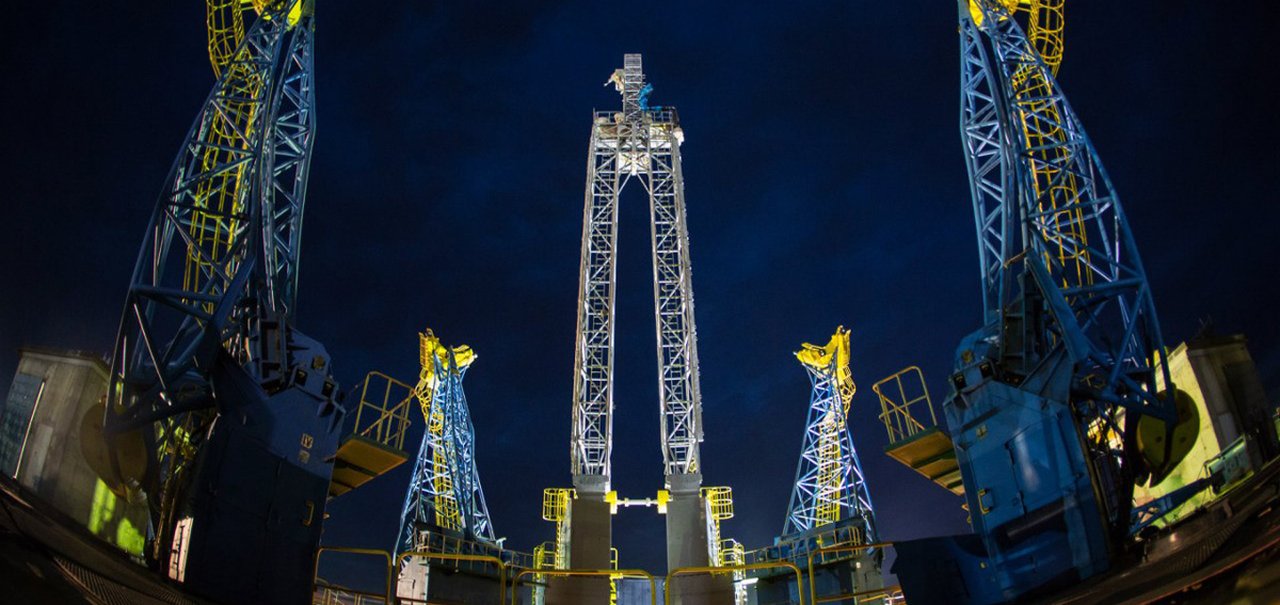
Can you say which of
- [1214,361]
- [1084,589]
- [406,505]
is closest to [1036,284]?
[1084,589]

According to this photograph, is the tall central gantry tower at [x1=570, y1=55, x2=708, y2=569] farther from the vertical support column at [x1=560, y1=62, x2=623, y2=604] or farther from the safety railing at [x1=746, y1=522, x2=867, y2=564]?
the safety railing at [x1=746, y1=522, x2=867, y2=564]

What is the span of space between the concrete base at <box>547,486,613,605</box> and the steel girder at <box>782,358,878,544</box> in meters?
6.29

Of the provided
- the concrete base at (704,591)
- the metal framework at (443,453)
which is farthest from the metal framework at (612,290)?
the metal framework at (443,453)

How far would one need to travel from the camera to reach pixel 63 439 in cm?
1695

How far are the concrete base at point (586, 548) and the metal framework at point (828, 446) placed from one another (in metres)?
6.56

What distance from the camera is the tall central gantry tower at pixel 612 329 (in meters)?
24.1

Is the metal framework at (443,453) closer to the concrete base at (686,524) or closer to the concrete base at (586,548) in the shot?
the concrete base at (586,548)

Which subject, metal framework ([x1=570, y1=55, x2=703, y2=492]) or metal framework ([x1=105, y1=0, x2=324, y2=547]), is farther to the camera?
metal framework ([x1=570, y1=55, x2=703, y2=492])

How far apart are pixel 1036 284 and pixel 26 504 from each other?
14614 mm

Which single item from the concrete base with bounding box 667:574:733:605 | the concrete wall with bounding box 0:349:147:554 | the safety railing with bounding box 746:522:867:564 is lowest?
the concrete base with bounding box 667:574:733:605

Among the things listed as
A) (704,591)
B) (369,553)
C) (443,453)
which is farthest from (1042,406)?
(443,453)

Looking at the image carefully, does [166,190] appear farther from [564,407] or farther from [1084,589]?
[564,407]

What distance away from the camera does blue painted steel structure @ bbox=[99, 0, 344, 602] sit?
37.4 ft

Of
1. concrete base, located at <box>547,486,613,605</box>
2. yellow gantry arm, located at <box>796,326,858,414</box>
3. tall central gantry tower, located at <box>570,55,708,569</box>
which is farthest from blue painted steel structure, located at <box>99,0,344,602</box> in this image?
yellow gantry arm, located at <box>796,326,858,414</box>
